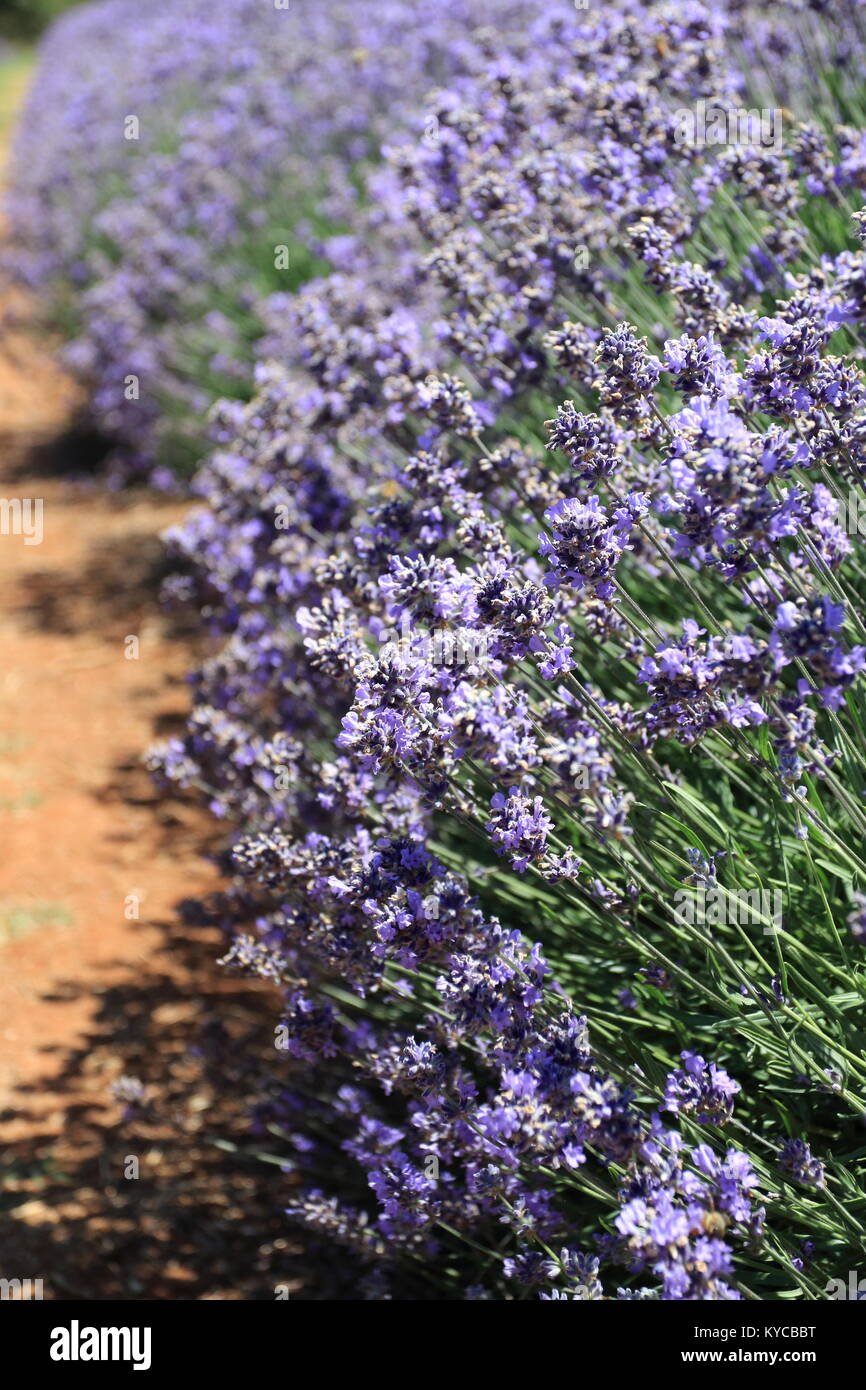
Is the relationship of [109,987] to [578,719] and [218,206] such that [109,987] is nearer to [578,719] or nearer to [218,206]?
[578,719]

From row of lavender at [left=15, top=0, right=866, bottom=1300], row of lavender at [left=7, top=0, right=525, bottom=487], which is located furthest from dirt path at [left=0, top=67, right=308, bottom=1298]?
row of lavender at [left=7, top=0, right=525, bottom=487]

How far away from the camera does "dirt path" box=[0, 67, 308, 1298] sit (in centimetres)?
329

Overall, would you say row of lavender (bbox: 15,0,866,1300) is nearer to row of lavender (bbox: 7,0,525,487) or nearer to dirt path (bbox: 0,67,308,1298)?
dirt path (bbox: 0,67,308,1298)

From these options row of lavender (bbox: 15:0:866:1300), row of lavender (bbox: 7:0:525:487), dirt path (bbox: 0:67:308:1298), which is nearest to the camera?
row of lavender (bbox: 15:0:866:1300)

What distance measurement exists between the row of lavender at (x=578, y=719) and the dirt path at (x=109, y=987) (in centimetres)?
26

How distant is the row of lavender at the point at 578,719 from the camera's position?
6.01 ft

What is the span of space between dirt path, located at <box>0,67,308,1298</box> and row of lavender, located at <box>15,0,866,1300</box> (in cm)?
26

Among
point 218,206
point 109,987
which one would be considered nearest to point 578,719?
point 109,987

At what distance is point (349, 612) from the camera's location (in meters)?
2.52

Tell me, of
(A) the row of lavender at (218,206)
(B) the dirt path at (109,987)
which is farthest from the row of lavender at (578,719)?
(A) the row of lavender at (218,206)

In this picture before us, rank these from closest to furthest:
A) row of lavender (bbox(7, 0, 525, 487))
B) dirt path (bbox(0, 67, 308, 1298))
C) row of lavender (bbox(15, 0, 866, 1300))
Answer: row of lavender (bbox(15, 0, 866, 1300)) < dirt path (bbox(0, 67, 308, 1298)) < row of lavender (bbox(7, 0, 525, 487))

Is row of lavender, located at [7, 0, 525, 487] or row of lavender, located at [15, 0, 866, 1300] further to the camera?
row of lavender, located at [7, 0, 525, 487]

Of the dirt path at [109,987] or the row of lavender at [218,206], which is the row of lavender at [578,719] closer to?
the dirt path at [109,987]

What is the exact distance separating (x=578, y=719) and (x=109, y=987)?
8.32 ft
